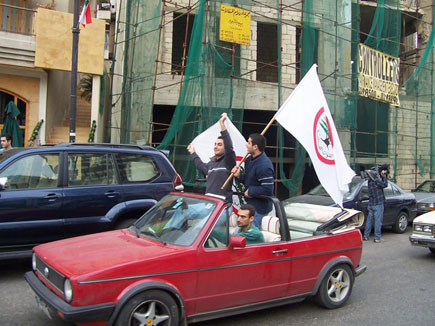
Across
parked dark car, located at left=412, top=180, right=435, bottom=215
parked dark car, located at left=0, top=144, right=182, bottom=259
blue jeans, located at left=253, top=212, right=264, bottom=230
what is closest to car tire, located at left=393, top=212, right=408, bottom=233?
parked dark car, located at left=412, top=180, right=435, bottom=215

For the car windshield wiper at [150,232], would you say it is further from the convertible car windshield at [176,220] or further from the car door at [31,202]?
the car door at [31,202]

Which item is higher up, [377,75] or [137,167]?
[377,75]

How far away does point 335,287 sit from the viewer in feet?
16.0

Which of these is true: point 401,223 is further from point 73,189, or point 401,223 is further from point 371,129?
point 73,189

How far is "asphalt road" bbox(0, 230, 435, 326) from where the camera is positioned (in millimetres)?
4344

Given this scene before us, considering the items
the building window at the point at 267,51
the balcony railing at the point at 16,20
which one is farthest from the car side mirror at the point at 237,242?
the building window at the point at 267,51

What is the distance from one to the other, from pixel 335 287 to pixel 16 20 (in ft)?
46.6

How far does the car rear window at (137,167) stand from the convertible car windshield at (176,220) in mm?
1826

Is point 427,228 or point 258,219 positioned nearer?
point 258,219

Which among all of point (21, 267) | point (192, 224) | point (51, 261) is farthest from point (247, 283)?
point (21, 267)

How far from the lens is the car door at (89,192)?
5.76 m

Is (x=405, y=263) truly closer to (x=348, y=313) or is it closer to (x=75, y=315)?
(x=348, y=313)

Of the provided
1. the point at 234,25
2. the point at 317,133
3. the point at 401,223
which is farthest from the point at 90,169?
the point at 401,223

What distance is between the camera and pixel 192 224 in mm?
4066
